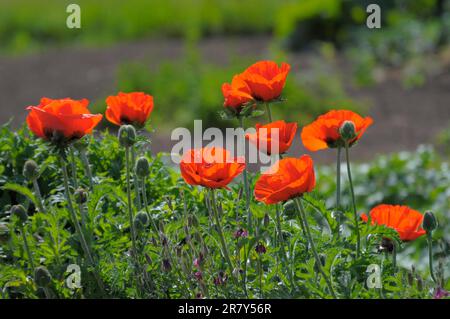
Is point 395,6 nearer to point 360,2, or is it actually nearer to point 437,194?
point 360,2

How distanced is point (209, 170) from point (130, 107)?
16.0 inches

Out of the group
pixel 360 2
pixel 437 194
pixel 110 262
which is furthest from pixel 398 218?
pixel 360 2

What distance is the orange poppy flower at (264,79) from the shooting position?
7.13 feet

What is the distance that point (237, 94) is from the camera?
2191 mm

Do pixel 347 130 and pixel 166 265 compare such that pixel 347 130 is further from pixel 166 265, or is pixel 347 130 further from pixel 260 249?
pixel 166 265

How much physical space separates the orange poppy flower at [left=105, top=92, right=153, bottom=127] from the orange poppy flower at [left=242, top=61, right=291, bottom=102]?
260 millimetres

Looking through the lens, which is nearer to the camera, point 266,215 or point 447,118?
point 266,215

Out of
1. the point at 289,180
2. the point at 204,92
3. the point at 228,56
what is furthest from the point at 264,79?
the point at 228,56

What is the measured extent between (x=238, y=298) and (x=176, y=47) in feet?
27.7

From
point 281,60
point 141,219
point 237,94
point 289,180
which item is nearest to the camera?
point 289,180

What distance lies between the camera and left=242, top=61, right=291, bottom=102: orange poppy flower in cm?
217

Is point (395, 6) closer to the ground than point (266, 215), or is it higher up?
higher up
